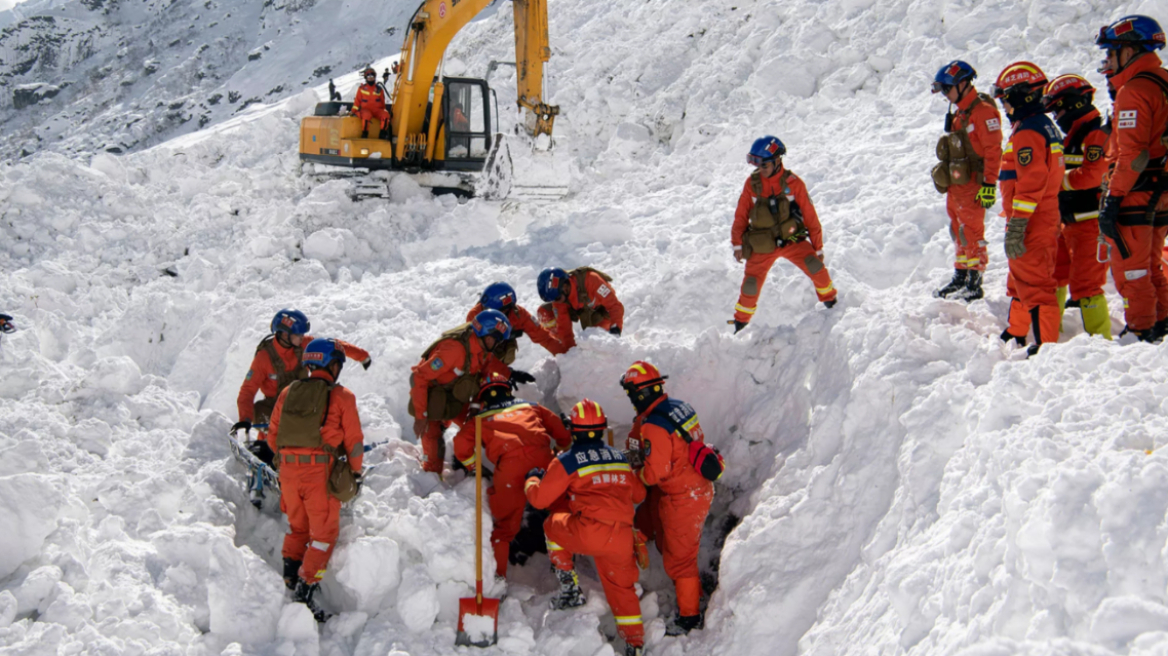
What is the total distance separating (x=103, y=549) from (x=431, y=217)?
7.20 metres

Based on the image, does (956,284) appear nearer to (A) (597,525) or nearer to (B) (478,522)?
(A) (597,525)

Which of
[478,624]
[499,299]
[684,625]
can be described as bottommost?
[684,625]

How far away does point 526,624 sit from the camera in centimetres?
457

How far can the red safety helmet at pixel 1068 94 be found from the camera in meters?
4.70

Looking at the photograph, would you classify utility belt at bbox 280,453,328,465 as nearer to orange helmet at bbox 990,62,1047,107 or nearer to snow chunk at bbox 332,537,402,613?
snow chunk at bbox 332,537,402,613

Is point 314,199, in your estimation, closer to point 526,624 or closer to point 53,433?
point 53,433

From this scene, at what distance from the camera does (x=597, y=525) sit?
4.61m

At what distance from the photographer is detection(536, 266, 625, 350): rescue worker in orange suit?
647 centimetres

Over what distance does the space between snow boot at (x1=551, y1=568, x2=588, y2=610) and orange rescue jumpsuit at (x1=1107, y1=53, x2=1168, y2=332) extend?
3.49m

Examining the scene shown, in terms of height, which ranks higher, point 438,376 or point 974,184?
point 974,184

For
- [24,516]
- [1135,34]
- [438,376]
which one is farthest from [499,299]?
[1135,34]

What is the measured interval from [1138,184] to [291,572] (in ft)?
17.4

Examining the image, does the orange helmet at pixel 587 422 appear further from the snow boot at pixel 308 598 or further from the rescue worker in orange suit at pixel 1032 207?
the rescue worker in orange suit at pixel 1032 207

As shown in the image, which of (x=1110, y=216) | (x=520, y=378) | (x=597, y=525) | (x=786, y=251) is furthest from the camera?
(x=520, y=378)
